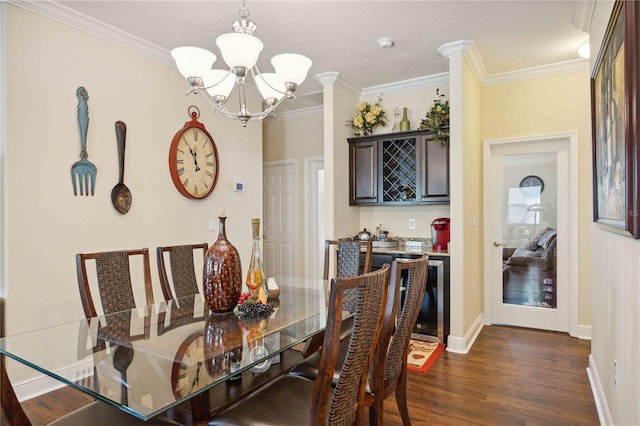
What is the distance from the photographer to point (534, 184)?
421cm

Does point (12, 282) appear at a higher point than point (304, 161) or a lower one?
lower

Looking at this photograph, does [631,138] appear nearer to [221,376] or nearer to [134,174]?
[221,376]

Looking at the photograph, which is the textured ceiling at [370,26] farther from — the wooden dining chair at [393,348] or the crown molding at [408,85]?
the wooden dining chair at [393,348]

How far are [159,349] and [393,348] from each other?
1.08m

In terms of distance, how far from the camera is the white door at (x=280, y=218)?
5688 millimetres

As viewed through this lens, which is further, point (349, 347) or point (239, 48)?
point (239, 48)

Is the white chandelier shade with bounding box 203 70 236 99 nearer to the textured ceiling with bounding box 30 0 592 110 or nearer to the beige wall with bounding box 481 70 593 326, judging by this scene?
the textured ceiling with bounding box 30 0 592 110

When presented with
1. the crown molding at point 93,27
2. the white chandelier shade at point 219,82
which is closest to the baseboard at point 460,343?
the white chandelier shade at point 219,82

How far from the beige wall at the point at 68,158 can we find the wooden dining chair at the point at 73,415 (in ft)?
4.85

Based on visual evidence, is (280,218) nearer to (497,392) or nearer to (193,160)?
(193,160)

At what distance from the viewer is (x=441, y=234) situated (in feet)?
13.2

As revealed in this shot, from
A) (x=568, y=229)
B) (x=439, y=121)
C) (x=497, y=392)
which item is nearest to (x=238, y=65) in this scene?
(x=439, y=121)

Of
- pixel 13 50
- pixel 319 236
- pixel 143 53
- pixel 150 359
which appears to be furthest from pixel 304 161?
pixel 150 359

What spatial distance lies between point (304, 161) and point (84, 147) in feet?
10.1
